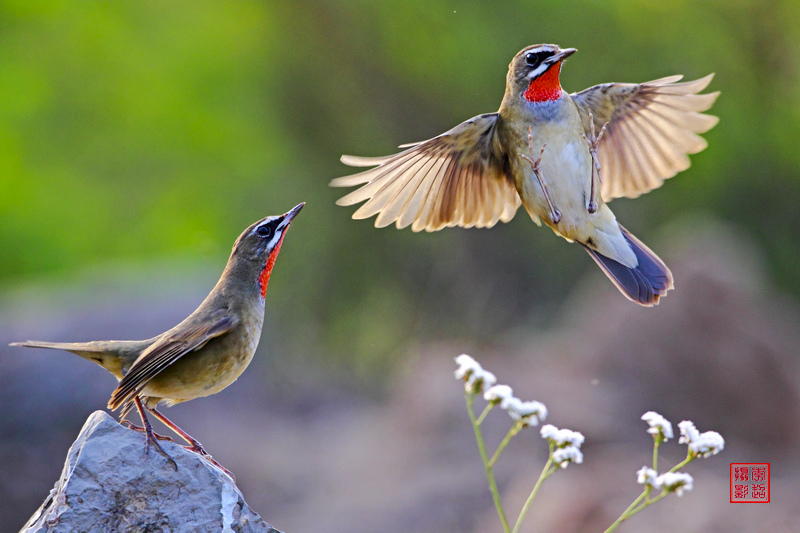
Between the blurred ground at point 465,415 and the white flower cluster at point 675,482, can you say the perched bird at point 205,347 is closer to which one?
the white flower cluster at point 675,482

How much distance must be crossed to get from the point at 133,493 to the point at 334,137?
492 inches

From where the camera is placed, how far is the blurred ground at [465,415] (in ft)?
30.3

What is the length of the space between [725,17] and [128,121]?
10.9m

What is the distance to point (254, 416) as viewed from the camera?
11.9 m

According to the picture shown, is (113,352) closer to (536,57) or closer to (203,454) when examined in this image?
(203,454)

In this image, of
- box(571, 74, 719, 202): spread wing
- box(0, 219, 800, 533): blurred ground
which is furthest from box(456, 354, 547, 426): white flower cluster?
box(0, 219, 800, 533): blurred ground

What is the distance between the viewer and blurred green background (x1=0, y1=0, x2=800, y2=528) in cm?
1506

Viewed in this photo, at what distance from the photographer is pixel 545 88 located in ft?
17.2

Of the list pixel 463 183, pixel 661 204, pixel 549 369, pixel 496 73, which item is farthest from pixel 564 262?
pixel 463 183

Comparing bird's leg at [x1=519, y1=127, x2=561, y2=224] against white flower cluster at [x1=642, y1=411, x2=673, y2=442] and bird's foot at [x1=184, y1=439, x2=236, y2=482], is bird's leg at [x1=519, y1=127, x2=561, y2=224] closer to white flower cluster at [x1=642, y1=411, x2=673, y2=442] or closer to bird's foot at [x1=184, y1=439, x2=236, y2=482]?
white flower cluster at [x1=642, y1=411, x2=673, y2=442]

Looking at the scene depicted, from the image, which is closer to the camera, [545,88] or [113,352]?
[113,352]

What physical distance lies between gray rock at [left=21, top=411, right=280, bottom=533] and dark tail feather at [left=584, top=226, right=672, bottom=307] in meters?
2.62

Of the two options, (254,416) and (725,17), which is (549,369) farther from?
(725,17)

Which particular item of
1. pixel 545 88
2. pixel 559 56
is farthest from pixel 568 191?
pixel 559 56
